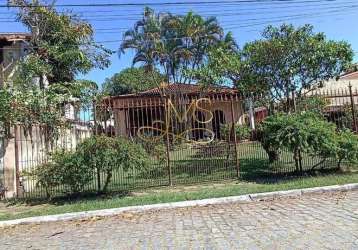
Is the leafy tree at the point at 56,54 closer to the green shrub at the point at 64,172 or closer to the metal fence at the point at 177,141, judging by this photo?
the metal fence at the point at 177,141

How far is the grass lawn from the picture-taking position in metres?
10.9

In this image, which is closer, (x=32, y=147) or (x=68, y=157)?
(x=68, y=157)

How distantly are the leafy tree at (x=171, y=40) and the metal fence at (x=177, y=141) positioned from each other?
19625mm

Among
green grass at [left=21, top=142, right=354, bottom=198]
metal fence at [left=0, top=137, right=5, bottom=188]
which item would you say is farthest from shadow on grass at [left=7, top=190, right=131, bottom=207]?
green grass at [left=21, top=142, right=354, bottom=198]

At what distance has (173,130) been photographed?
598 inches

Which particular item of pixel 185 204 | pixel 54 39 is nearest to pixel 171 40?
pixel 54 39

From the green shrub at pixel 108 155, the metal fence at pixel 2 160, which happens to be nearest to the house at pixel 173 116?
the green shrub at pixel 108 155

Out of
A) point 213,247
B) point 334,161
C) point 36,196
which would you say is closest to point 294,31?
point 334,161

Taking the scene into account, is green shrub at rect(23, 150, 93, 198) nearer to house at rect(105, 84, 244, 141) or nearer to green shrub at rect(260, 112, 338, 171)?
house at rect(105, 84, 244, 141)

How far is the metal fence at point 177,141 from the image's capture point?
534 inches

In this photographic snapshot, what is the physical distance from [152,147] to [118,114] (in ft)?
6.87

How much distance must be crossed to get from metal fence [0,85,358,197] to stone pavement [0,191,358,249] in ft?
10.9

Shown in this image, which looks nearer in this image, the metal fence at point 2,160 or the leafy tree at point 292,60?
the metal fence at point 2,160

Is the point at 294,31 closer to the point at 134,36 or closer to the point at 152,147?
Answer: the point at 152,147
